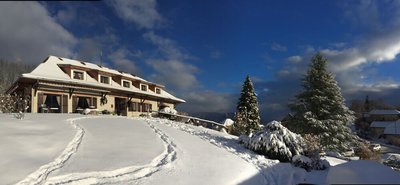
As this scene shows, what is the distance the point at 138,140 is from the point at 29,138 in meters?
3.51

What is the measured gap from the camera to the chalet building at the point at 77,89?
25.0 m

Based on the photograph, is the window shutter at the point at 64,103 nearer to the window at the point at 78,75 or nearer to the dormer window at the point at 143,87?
the window at the point at 78,75

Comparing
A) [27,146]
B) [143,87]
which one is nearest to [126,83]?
[143,87]

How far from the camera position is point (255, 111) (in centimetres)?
3700

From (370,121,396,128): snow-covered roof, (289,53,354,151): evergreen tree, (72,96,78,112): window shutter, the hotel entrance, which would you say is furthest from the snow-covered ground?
(370,121,396,128): snow-covered roof

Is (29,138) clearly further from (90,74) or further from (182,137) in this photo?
(90,74)

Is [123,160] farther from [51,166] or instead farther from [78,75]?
[78,75]

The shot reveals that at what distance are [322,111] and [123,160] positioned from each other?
19.0 m

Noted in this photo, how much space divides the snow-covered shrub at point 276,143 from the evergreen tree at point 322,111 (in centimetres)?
1069

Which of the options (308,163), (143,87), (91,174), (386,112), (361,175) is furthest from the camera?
(386,112)

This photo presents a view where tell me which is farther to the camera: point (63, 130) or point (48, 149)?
point (63, 130)

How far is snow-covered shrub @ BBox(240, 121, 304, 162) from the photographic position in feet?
43.1

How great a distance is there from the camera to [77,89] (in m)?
27.7

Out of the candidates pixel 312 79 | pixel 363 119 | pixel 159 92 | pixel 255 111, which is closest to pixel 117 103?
pixel 159 92
